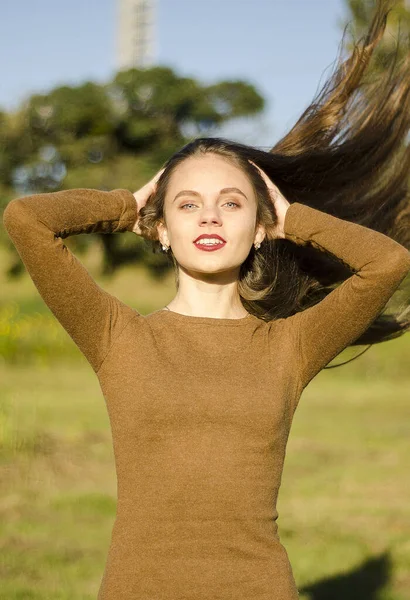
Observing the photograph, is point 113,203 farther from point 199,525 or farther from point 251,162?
point 199,525

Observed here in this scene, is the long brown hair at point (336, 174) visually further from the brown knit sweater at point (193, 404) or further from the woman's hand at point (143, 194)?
the brown knit sweater at point (193, 404)

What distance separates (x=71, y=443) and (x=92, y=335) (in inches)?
272

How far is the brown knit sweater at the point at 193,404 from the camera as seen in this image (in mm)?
2502

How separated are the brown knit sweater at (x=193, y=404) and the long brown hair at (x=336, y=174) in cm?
34

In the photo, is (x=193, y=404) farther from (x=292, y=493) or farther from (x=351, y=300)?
(x=292, y=493)

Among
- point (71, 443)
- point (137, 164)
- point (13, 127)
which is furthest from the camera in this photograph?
point (13, 127)

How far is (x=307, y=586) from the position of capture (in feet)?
17.9

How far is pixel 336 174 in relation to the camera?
3.81 meters

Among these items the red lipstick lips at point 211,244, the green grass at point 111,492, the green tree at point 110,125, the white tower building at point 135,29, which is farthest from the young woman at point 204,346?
the white tower building at point 135,29

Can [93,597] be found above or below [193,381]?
below

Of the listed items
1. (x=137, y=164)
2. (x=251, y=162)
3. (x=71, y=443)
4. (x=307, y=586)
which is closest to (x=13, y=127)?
(x=137, y=164)

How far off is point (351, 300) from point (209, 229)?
0.43 m

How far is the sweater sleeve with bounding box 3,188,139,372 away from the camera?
261 centimetres

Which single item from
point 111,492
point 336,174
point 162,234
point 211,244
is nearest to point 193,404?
point 211,244
